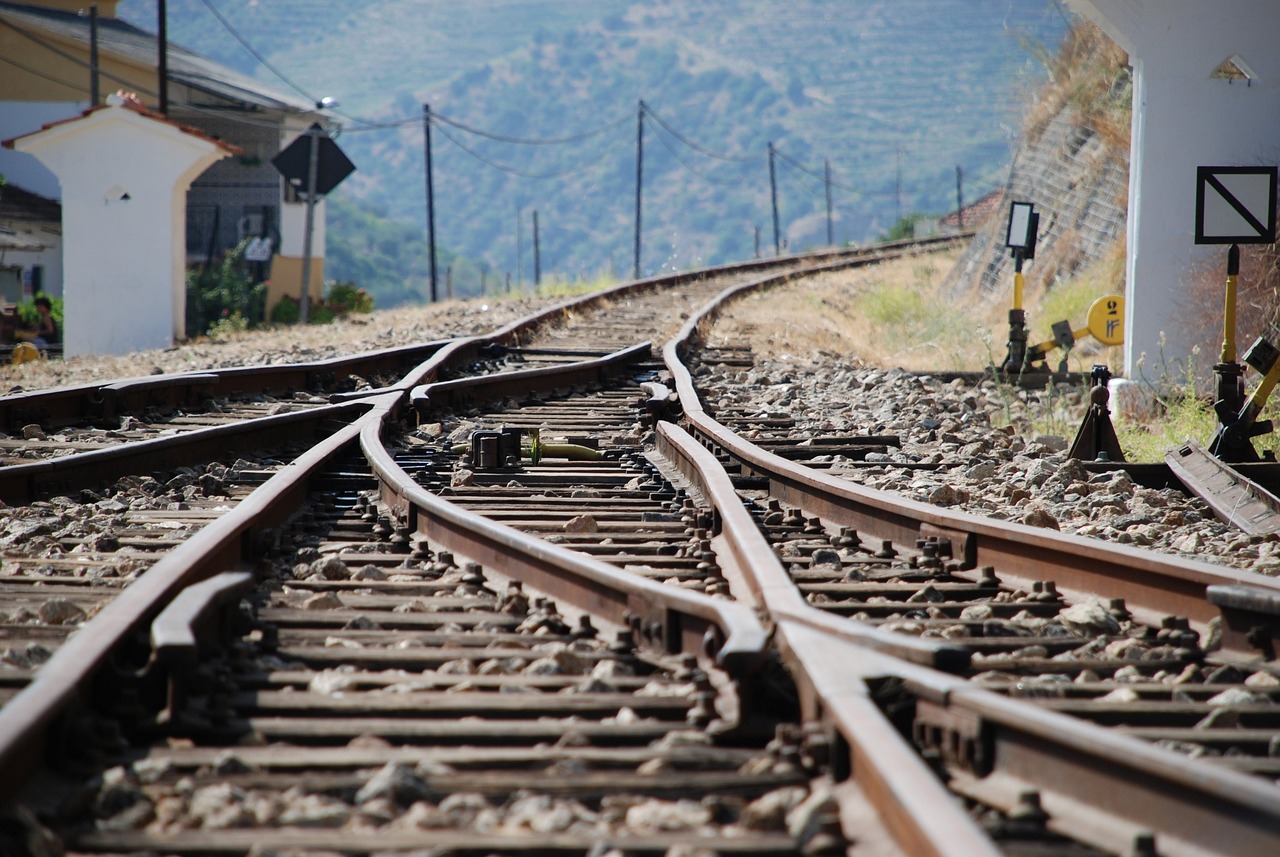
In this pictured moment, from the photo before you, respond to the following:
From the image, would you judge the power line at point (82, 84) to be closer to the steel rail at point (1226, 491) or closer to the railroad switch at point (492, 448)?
the railroad switch at point (492, 448)

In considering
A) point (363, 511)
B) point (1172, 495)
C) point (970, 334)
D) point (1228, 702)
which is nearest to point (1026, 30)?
point (970, 334)

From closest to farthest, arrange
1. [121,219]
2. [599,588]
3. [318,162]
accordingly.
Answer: [599,588] → [121,219] → [318,162]

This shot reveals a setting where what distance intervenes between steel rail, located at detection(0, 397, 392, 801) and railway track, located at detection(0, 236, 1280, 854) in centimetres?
1

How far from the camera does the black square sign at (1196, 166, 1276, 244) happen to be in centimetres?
764

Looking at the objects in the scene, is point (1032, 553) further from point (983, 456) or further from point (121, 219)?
point (121, 219)

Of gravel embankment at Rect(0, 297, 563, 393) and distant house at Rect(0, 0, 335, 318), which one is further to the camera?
distant house at Rect(0, 0, 335, 318)

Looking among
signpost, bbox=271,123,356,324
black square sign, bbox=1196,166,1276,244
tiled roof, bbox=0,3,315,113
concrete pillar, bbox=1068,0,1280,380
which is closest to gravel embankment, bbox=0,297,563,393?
signpost, bbox=271,123,356,324

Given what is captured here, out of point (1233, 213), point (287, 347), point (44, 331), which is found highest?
point (1233, 213)

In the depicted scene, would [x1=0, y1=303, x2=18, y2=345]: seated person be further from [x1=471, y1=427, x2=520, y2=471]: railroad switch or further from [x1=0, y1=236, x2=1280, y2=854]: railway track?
[x1=0, y1=236, x2=1280, y2=854]: railway track

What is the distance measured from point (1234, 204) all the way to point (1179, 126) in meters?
2.40

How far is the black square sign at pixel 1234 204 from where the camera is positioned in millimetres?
7641

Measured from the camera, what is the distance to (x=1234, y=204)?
768cm

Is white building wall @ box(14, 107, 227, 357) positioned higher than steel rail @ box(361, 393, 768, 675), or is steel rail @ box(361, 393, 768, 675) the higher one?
white building wall @ box(14, 107, 227, 357)

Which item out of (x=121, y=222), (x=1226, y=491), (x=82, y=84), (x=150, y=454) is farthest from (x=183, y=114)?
(x=1226, y=491)
